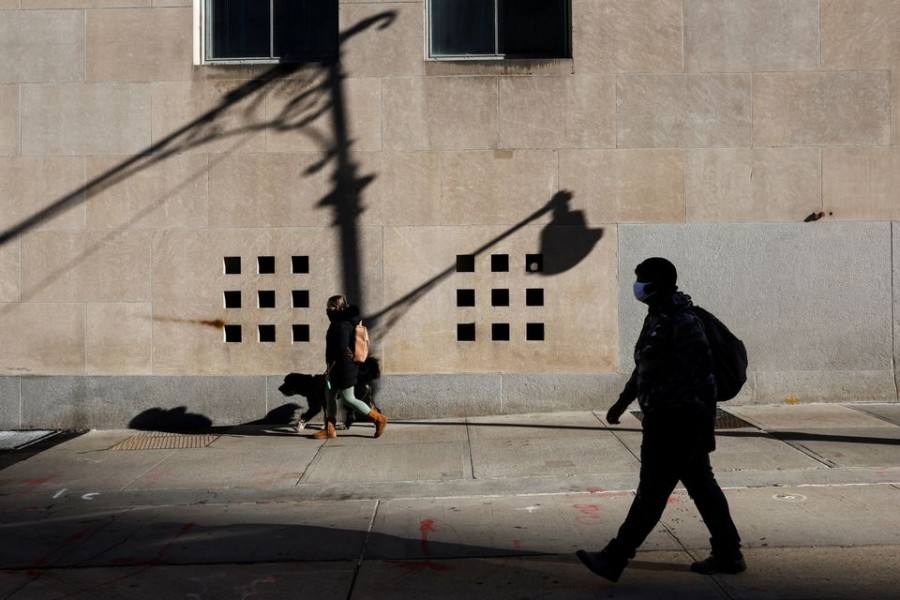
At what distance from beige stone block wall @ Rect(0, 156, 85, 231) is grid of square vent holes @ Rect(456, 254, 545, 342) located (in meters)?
4.79

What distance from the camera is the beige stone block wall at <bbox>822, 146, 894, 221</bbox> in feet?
34.2

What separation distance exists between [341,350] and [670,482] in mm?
5160

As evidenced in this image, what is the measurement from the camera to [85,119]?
1066cm

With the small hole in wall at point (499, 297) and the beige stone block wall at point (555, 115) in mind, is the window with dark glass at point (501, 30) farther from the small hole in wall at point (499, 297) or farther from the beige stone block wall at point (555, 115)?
the small hole in wall at point (499, 297)

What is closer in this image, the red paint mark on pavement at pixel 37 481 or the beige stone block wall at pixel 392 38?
the red paint mark on pavement at pixel 37 481

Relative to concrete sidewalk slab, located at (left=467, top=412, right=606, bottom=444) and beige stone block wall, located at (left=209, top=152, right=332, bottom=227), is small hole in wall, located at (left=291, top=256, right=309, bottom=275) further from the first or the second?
concrete sidewalk slab, located at (left=467, top=412, right=606, bottom=444)

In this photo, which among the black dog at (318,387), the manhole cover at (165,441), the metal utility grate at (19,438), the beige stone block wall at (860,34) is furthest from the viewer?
the beige stone block wall at (860,34)

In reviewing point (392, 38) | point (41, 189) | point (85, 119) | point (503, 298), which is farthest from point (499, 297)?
point (41, 189)

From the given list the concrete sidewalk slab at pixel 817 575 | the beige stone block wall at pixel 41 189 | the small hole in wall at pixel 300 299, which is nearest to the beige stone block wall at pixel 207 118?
the beige stone block wall at pixel 41 189

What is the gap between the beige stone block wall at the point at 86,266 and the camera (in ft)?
35.0

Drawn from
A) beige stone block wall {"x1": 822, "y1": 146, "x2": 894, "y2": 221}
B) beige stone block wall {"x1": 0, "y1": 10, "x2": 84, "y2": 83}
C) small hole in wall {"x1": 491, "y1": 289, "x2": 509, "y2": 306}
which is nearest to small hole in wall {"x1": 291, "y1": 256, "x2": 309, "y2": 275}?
small hole in wall {"x1": 491, "y1": 289, "x2": 509, "y2": 306}

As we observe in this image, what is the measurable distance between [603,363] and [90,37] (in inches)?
294

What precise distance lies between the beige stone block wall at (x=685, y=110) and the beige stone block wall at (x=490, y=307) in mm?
1491

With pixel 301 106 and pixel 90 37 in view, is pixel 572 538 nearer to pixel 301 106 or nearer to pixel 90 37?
pixel 301 106
